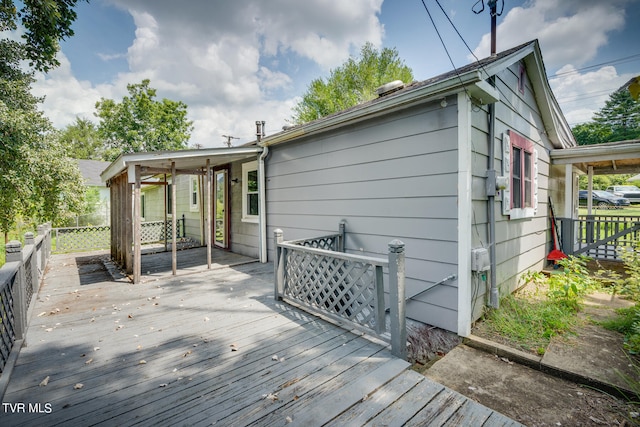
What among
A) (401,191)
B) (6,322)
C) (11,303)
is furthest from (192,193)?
(401,191)

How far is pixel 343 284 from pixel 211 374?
5.02ft

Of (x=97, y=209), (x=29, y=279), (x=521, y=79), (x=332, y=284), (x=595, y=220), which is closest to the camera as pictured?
(x=332, y=284)

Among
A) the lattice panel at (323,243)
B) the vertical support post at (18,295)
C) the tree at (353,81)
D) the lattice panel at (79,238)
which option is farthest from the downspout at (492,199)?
the tree at (353,81)

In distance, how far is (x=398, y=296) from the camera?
96.3 inches

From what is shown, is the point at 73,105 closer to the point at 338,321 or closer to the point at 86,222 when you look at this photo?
the point at 86,222

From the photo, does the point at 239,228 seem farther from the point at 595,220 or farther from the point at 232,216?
the point at 595,220

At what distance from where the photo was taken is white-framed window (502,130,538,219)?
12.6ft

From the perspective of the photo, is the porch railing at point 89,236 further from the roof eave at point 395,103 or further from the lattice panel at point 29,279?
the roof eave at point 395,103

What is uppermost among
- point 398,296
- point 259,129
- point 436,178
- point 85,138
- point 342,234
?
point 85,138

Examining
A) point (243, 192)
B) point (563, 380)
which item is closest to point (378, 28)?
point (243, 192)

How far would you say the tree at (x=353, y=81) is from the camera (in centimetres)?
1992

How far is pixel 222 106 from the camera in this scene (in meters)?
20.0

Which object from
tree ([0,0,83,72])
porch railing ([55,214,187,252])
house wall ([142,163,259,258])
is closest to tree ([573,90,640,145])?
house wall ([142,163,259,258])

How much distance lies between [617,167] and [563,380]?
8124mm
